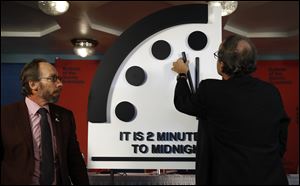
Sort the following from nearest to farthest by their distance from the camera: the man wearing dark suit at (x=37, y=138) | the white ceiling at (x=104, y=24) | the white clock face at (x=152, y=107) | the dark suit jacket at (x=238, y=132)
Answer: the dark suit jacket at (x=238, y=132) → the man wearing dark suit at (x=37, y=138) → the white clock face at (x=152, y=107) → the white ceiling at (x=104, y=24)

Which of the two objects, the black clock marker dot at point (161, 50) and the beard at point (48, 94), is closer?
the beard at point (48, 94)

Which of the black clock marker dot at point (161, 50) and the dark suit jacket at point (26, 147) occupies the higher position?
the black clock marker dot at point (161, 50)

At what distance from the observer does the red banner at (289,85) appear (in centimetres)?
639

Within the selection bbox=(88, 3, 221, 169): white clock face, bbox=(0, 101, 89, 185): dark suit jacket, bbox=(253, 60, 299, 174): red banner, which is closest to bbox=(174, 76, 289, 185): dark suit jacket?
bbox=(88, 3, 221, 169): white clock face

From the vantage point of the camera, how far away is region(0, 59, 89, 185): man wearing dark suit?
1519 mm

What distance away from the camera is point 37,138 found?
1.59 meters

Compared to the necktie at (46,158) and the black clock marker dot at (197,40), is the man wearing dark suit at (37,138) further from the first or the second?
the black clock marker dot at (197,40)

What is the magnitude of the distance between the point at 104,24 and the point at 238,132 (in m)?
4.20

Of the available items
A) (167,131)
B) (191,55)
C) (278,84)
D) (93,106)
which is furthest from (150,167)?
(278,84)

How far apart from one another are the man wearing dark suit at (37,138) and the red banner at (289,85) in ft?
16.6

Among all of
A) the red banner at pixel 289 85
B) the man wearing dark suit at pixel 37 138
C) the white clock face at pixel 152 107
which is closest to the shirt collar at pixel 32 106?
the man wearing dark suit at pixel 37 138

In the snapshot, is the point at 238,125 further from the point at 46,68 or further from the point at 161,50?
the point at 46,68

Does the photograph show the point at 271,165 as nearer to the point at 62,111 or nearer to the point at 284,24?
the point at 62,111

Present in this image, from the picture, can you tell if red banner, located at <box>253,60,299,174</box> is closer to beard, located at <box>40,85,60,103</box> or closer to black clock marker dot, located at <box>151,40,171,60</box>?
black clock marker dot, located at <box>151,40,171,60</box>
